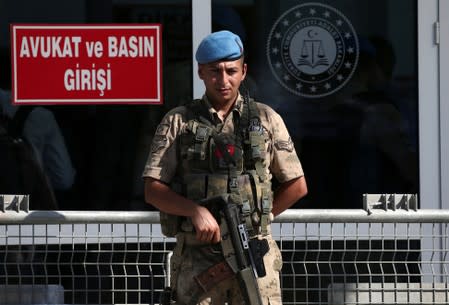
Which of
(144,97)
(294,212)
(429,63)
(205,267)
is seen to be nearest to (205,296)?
A: (205,267)

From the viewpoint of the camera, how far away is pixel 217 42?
4.33 m

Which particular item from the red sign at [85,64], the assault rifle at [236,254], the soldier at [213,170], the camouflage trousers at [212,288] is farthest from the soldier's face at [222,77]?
the red sign at [85,64]

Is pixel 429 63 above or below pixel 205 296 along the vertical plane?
above

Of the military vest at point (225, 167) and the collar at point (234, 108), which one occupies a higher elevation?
the collar at point (234, 108)

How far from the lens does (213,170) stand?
14.3 ft

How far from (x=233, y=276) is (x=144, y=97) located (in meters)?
2.45

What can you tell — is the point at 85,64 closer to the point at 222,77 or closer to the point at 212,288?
the point at 222,77

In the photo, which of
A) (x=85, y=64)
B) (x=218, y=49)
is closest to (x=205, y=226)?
(x=218, y=49)

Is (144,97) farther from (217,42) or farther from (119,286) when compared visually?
(217,42)

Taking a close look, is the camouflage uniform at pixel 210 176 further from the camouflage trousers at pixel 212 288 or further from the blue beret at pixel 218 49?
the blue beret at pixel 218 49

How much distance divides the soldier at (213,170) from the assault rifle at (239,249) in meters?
0.05

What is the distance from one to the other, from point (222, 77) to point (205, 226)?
60 centimetres

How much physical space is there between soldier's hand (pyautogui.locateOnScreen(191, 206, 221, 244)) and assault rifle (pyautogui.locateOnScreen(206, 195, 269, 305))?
0.05 meters

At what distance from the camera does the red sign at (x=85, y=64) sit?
651 centimetres
